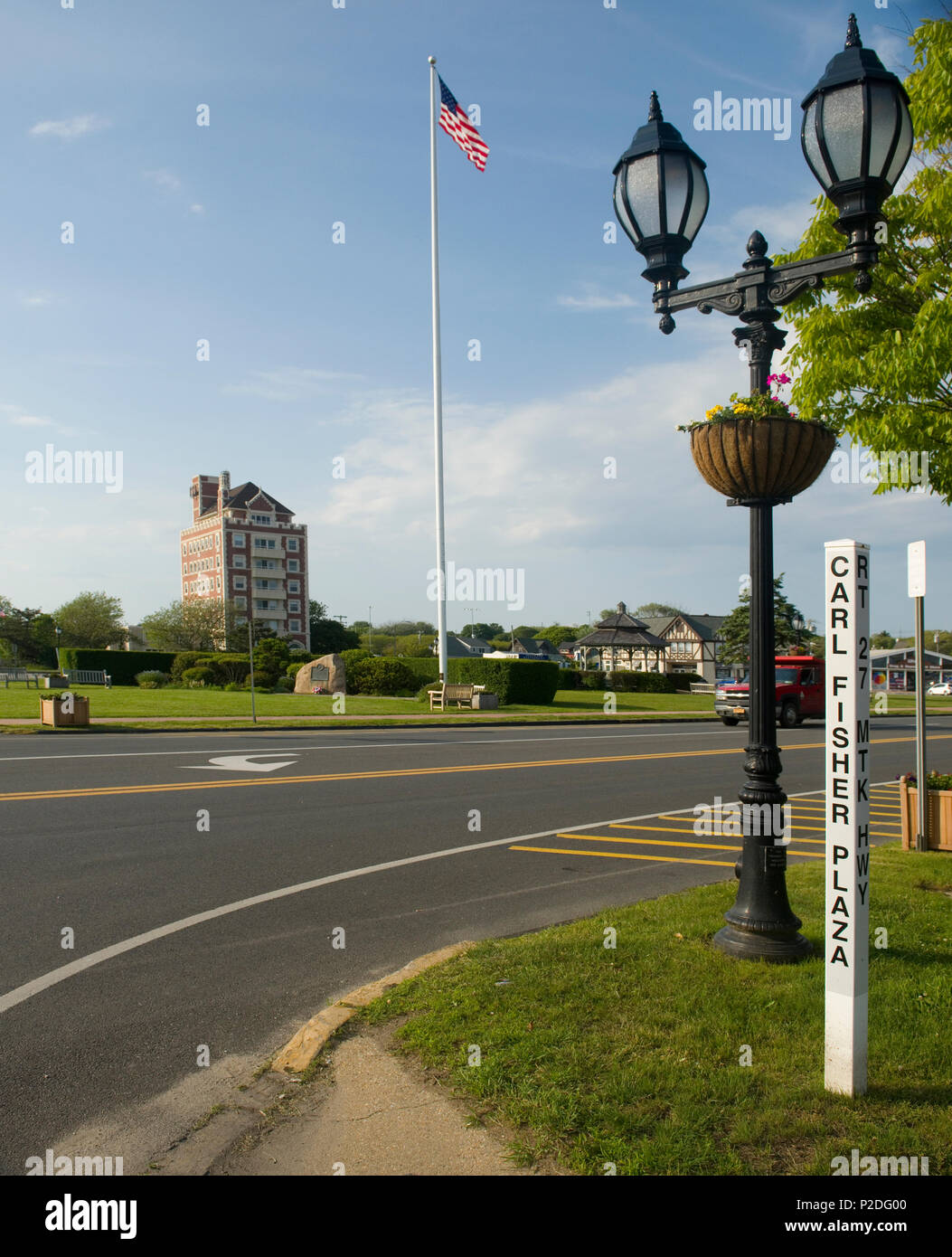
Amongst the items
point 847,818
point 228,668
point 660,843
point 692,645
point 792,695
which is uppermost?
point 692,645

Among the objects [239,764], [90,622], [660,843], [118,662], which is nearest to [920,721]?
[660,843]

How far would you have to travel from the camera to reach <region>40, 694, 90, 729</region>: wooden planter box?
20.8 m

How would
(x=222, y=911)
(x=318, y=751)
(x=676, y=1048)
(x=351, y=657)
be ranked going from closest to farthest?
(x=676, y=1048) → (x=222, y=911) → (x=318, y=751) → (x=351, y=657)

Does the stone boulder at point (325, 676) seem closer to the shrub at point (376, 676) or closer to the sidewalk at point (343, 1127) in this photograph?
the shrub at point (376, 676)

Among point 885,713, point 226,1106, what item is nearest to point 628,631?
point 885,713

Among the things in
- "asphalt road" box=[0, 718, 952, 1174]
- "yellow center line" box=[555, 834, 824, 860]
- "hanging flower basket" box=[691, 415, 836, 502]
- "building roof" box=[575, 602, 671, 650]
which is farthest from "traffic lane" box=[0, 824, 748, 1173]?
"building roof" box=[575, 602, 671, 650]

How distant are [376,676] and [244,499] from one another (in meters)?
62.5

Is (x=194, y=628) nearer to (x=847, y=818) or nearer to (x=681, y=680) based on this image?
(x=681, y=680)

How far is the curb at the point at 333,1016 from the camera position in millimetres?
3818

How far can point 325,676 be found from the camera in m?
39.2

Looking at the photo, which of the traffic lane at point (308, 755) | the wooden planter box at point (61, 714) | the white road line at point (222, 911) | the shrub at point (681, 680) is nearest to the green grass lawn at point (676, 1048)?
the white road line at point (222, 911)

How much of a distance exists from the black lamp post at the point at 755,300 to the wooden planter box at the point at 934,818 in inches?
161

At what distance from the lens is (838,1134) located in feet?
10.1
